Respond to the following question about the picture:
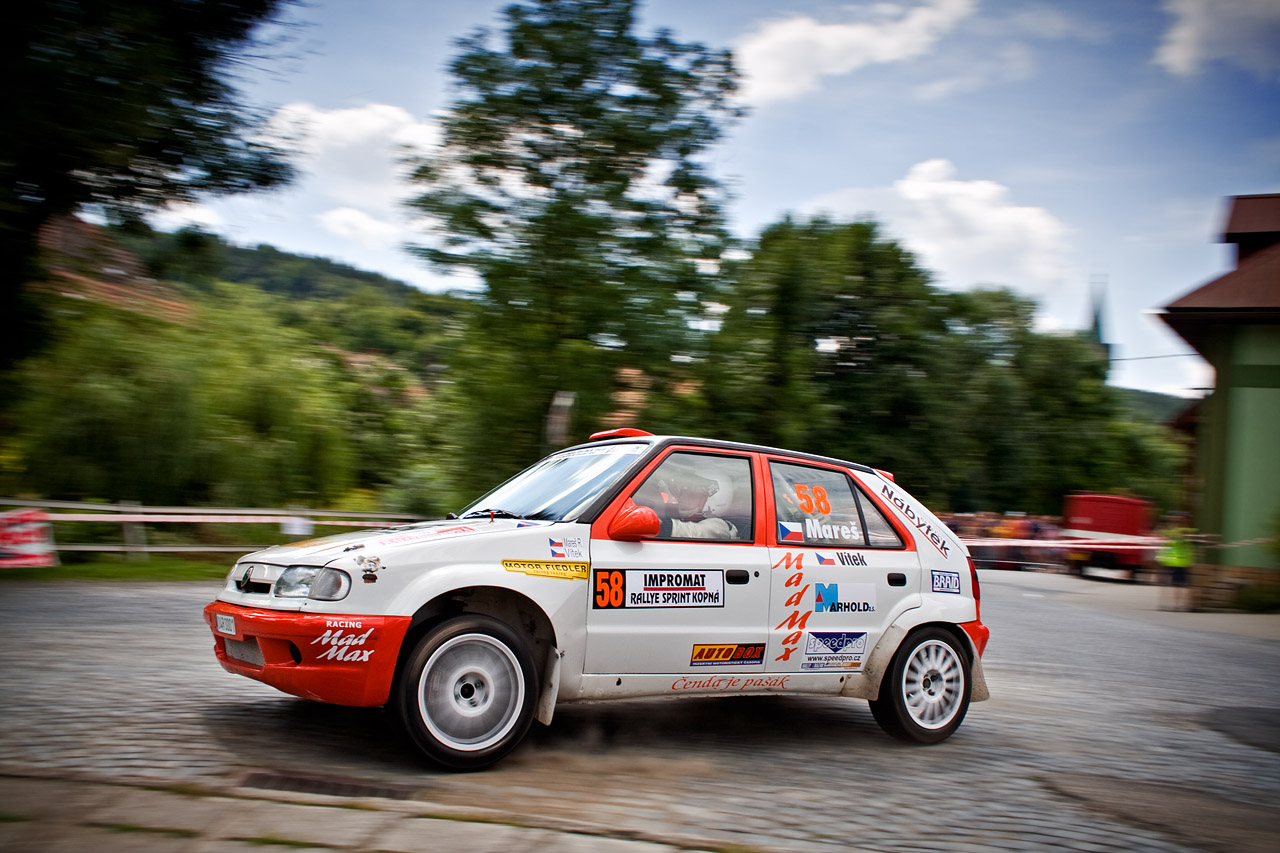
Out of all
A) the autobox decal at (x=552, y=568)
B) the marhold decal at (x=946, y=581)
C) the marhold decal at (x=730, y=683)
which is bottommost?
the marhold decal at (x=730, y=683)

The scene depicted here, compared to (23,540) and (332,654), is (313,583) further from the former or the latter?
(23,540)

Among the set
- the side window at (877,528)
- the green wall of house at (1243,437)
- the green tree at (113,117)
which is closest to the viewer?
the side window at (877,528)

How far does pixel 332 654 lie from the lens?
468 centimetres

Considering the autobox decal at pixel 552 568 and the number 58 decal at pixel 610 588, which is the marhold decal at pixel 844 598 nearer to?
the number 58 decal at pixel 610 588

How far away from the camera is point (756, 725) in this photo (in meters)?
6.52

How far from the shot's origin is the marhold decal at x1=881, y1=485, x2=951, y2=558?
21.9 ft

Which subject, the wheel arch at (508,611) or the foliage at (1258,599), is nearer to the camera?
the wheel arch at (508,611)

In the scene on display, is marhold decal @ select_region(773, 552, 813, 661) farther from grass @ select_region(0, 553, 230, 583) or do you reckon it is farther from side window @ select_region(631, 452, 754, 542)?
grass @ select_region(0, 553, 230, 583)

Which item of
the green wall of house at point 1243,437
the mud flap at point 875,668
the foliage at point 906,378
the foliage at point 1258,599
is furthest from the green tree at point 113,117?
the green wall of house at point 1243,437

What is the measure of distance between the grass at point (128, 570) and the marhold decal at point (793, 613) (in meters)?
11.5

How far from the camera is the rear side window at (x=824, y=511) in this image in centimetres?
611

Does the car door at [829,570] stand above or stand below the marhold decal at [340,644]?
above

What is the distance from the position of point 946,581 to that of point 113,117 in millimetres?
9085

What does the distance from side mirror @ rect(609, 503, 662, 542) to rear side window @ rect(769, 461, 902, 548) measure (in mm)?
1016
